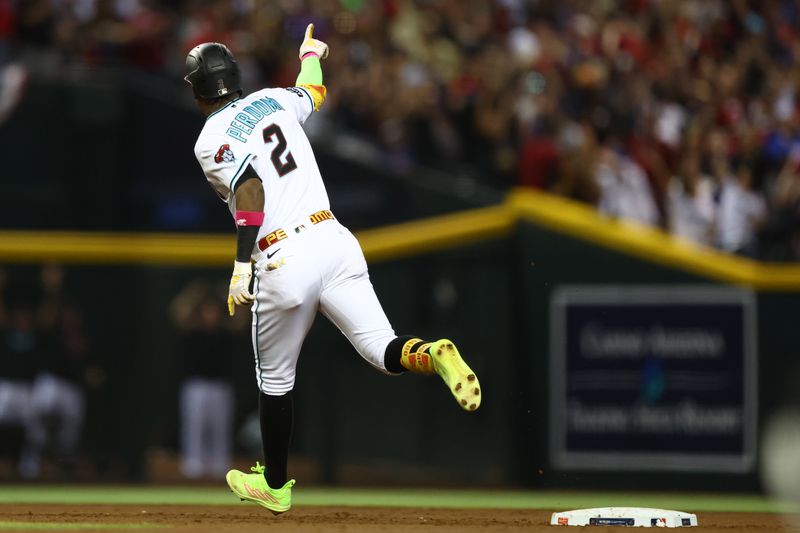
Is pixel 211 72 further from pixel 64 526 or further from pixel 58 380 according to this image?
pixel 58 380

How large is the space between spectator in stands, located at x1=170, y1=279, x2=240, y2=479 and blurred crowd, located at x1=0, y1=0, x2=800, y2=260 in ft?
8.23

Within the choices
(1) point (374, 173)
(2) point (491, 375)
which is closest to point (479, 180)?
(1) point (374, 173)

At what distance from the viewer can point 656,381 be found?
38.5 ft

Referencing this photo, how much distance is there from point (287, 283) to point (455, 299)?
5.22 m

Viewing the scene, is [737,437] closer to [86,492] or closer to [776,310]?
[776,310]

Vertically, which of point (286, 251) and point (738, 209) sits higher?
point (738, 209)

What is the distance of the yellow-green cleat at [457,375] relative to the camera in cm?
680

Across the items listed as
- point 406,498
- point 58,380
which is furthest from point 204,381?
point 406,498

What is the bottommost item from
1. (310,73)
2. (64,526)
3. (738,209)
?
(64,526)

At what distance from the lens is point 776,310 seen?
38.5 feet

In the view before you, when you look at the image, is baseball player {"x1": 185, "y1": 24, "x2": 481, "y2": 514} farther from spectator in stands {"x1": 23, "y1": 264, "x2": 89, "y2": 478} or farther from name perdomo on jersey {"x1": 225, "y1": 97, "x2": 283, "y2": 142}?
spectator in stands {"x1": 23, "y1": 264, "x2": 89, "y2": 478}

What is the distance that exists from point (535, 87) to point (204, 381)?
15.0ft

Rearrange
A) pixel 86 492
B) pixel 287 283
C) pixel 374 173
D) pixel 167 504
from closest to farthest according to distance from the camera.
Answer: pixel 287 283, pixel 167 504, pixel 86 492, pixel 374 173

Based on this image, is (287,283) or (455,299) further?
(455,299)
